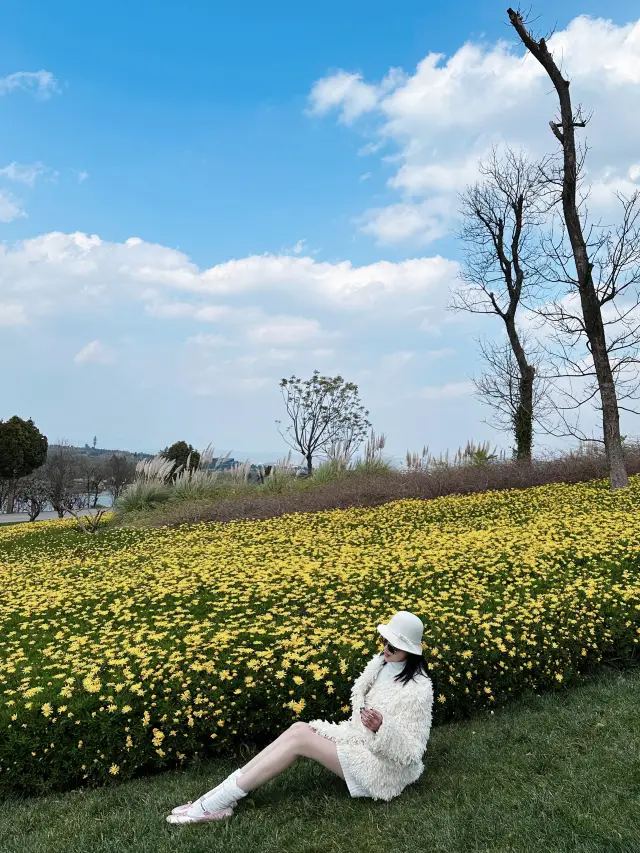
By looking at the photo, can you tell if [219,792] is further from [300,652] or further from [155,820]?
[300,652]

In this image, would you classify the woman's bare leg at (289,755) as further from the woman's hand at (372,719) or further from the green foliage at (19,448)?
the green foliage at (19,448)

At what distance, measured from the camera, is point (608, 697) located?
16.1 feet

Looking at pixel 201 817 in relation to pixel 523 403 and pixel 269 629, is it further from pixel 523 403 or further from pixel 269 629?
pixel 523 403

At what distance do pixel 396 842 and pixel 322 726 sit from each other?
0.68 metres

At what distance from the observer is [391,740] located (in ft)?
11.3

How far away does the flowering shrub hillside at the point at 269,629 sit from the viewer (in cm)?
425

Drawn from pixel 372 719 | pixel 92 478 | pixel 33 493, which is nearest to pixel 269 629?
pixel 372 719

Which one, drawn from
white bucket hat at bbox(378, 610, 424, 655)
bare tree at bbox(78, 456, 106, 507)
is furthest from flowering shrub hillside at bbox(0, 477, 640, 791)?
bare tree at bbox(78, 456, 106, 507)

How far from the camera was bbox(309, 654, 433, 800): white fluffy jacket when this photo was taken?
137 inches

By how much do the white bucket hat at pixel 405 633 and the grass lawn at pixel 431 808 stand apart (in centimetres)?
80

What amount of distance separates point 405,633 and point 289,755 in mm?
871

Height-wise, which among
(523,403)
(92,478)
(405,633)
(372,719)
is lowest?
(372,719)

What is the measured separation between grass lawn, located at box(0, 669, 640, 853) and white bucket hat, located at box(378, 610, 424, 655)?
2.63ft

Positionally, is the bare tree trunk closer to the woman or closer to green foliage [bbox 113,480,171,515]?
green foliage [bbox 113,480,171,515]
